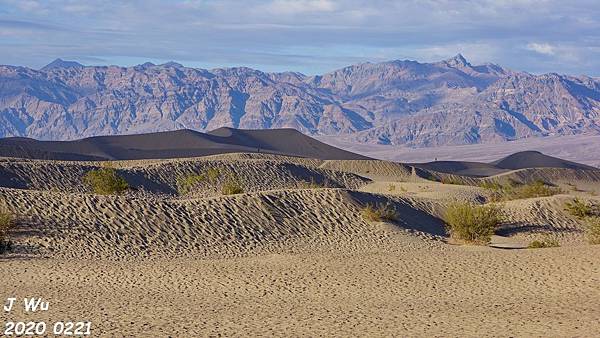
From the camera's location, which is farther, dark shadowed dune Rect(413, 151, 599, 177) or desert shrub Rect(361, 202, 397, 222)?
dark shadowed dune Rect(413, 151, 599, 177)

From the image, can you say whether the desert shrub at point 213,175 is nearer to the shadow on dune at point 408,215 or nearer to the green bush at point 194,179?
the green bush at point 194,179

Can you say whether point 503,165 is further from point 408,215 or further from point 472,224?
point 472,224

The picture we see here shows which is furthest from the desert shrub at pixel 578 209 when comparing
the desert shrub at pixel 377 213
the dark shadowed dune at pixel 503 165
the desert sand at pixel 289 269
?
the dark shadowed dune at pixel 503 165

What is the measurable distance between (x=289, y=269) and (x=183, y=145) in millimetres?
92679

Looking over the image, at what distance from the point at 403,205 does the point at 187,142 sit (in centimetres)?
8081

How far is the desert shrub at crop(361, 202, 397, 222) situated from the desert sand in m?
0.32

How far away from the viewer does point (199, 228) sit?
90.7 ft

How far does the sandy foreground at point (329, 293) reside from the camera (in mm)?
14766

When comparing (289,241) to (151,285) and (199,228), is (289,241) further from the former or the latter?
(151,285)

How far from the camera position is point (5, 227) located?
937 inches

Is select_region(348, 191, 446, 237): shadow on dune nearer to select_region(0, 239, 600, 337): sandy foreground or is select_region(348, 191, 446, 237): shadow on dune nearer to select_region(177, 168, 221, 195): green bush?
select_region(0, 239, 600, 337): sandy foreground

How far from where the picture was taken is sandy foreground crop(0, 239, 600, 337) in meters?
14.8

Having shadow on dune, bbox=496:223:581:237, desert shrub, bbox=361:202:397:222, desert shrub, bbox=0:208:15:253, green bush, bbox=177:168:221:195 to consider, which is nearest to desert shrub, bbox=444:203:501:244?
desert shrub, bbox=361:202:397:222

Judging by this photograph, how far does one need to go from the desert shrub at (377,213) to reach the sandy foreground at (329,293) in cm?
681
